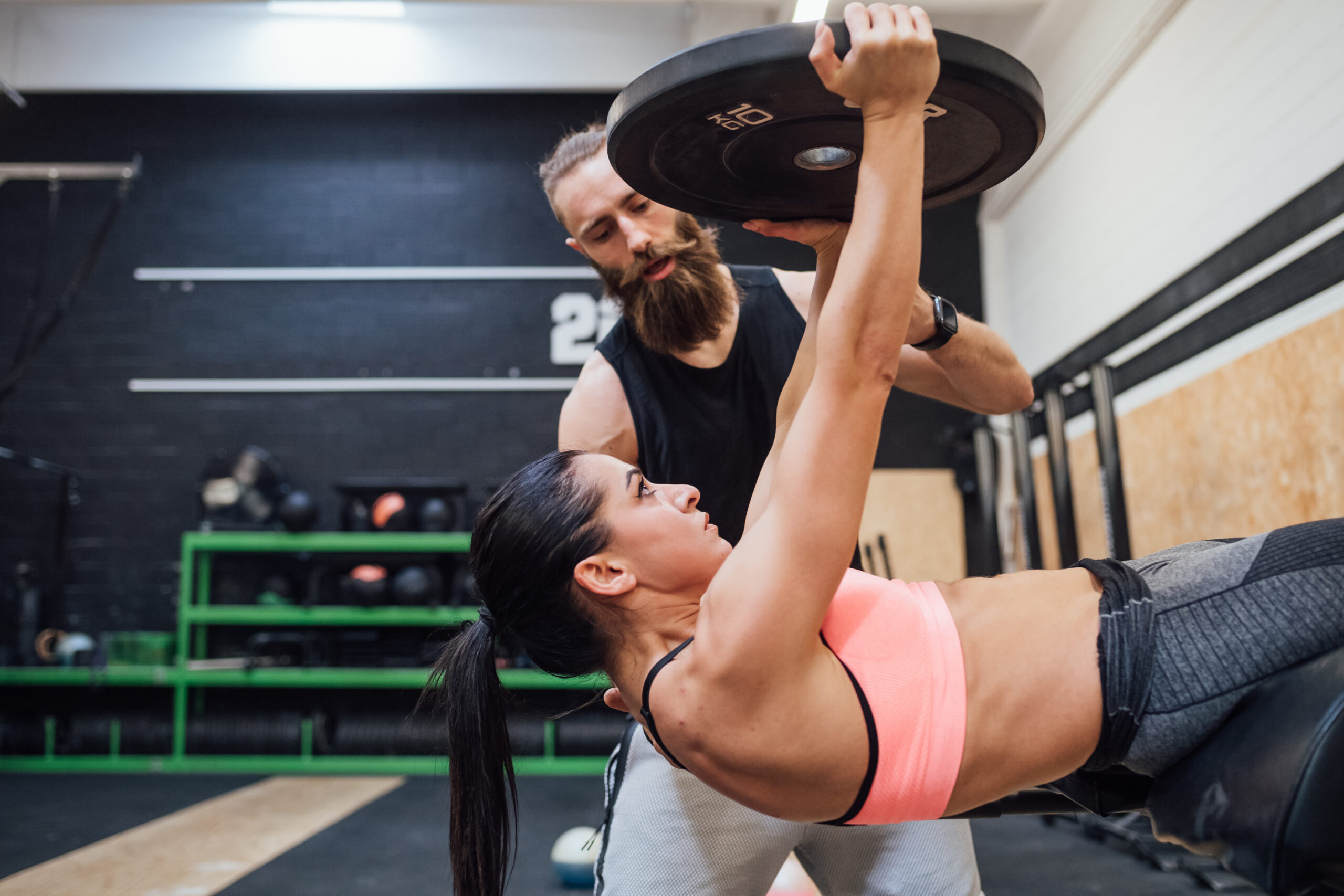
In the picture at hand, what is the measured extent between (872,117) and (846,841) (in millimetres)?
1026

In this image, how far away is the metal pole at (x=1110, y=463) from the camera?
323 centimetres

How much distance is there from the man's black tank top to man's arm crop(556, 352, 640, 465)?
1cm

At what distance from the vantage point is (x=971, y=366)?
135cm

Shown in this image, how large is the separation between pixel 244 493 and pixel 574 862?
3687mm

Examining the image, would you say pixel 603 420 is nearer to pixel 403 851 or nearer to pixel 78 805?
pixel 403 851

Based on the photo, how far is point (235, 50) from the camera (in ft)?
20.8

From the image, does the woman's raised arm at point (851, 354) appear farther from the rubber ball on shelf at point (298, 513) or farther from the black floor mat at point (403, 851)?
the rubber ball on shelf at point (298, 513)

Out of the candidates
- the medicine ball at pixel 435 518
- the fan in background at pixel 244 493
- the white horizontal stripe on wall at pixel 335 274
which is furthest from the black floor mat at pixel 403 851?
the white horizontal stripe on wall at pixel 335 274

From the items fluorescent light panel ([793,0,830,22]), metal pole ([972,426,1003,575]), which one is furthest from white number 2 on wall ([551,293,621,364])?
metal pole ([972,426,1003,575])

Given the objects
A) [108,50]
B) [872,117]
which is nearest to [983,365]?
[872,117]

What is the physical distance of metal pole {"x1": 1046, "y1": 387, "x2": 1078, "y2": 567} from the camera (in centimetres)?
367

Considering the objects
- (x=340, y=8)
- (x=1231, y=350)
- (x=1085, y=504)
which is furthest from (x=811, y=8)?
(x=340, y=8)

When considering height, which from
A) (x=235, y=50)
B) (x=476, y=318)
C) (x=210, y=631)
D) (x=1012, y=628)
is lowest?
(x=210, y=631)

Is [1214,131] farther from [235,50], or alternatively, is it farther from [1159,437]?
[235,50]
